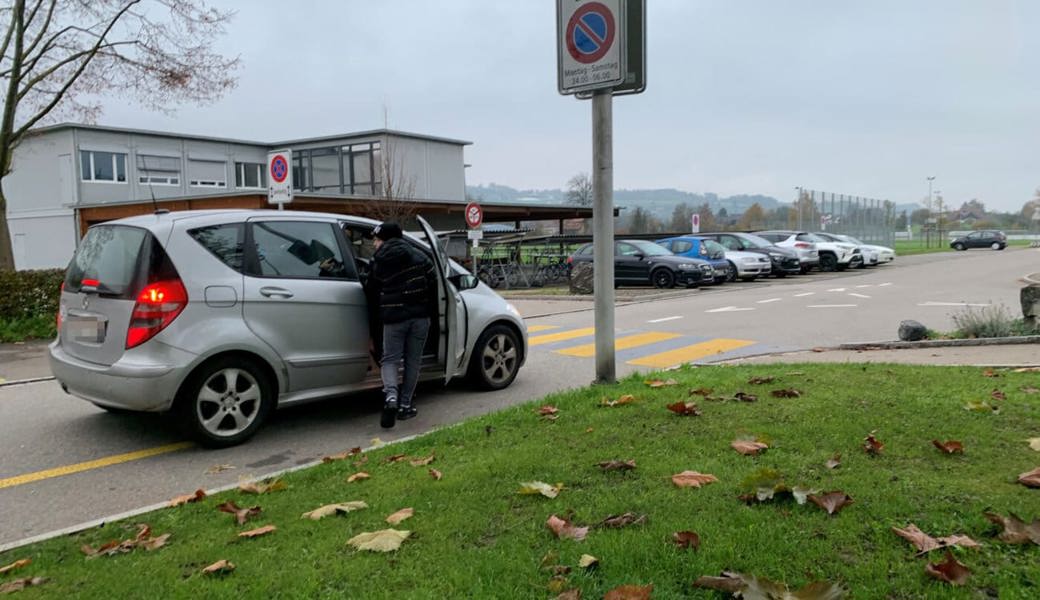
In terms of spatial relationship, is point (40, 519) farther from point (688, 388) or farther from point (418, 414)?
point (688, 388)

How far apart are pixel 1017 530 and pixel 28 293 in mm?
14271

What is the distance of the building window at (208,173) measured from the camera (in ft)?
150

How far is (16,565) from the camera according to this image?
140 inches

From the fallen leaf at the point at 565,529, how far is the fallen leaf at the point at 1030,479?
6.67 feet

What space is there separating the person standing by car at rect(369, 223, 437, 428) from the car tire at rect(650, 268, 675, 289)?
17.6 m

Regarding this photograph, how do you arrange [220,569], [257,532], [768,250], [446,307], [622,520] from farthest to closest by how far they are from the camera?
1. [768,250]
2. [446,307]
3. [257,532]
4. [622,520]
5. [220,569]

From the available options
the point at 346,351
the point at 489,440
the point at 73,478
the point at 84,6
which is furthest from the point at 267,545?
the point at 84,6

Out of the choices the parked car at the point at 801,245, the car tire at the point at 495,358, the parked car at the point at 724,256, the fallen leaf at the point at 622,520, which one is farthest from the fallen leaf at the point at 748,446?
the parked car at the point at 801,245

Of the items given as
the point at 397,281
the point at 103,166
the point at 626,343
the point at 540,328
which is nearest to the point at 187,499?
the point at 397,281

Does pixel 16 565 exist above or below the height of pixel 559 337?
above

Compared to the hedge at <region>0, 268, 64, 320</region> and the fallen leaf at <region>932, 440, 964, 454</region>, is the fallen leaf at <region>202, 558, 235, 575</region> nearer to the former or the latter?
the fallen leaf at <region>932, 440, 964, 454</region>

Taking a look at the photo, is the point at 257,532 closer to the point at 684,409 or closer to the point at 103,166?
the point at 684,409

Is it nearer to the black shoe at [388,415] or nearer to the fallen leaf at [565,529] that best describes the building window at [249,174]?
the black shoe at [388,415]

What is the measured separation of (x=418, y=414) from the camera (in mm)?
7043
